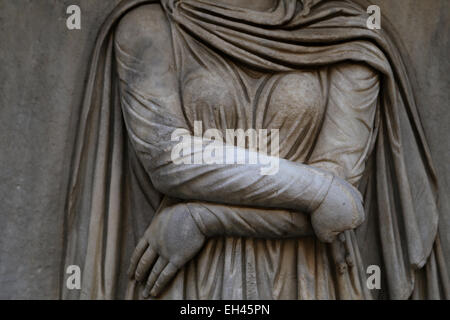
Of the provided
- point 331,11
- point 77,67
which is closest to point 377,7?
point 331,11

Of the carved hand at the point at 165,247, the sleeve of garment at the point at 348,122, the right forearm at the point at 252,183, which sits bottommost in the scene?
the carved hand at the point at 165,247

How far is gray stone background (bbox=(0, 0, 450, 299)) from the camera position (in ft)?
12.8

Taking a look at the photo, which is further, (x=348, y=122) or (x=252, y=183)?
(x=348, y=122)

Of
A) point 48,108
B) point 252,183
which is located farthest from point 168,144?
point 48,108

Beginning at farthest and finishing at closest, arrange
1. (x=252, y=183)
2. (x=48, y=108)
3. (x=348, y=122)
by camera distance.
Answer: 1. (x=48, y=108)
2. (x=348, y=122)
3. (x=252, y=183)

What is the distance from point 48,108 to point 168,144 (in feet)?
1.95

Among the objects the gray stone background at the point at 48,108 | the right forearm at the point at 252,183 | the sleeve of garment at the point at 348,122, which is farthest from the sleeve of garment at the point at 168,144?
the gray stone background at the point at 48,108

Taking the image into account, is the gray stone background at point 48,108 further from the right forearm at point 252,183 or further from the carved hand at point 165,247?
the right forearm at point 252,183

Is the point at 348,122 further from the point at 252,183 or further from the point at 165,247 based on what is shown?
the point at 165,247

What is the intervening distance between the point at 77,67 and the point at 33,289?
881 millimetres

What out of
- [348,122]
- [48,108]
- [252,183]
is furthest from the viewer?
[48,108]

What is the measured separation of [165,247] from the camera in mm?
3693

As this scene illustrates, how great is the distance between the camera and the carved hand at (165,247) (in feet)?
12.1

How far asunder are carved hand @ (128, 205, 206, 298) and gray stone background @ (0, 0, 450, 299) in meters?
0.38
